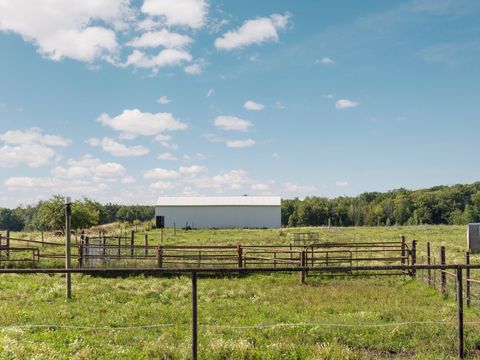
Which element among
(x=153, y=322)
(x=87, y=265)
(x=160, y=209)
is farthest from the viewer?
(x=160, y=209)

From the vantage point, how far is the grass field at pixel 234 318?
7.73 metres

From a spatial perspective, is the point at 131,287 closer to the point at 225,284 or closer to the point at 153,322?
the point at 225,284

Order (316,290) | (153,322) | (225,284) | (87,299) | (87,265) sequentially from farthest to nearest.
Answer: (87,265) < (225,284) < (316,290) < (87,299) < (153,322)

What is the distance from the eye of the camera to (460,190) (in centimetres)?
15238

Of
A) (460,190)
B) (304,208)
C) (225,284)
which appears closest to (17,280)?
(225,284)

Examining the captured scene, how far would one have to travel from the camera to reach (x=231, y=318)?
11312 mm

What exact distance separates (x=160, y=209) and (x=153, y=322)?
71324mm

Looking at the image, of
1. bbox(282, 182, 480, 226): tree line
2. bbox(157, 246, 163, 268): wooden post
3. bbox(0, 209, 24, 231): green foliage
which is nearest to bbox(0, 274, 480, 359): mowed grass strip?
bbox(157, 246, 163, 268): wooden post

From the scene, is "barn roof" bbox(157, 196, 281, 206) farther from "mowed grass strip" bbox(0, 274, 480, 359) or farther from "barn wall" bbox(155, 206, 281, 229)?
"mowed grass strip" bbox(0, 274, 480, 359)

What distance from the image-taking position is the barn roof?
3209 inches

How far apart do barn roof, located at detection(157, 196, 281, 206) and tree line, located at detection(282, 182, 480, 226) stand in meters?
55.7

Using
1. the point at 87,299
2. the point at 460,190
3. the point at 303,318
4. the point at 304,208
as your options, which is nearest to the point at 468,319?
the point at 303,318

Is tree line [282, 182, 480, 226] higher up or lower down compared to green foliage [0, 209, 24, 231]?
higher up

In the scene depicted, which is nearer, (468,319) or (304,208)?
(468,319)
